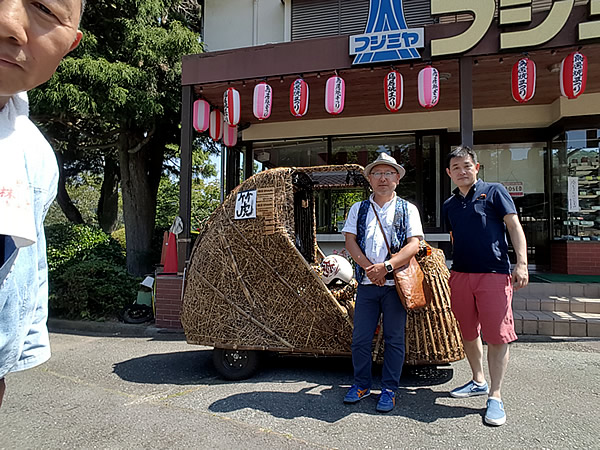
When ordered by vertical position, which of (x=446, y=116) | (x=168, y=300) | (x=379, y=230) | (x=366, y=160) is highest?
(x=446, y=116)

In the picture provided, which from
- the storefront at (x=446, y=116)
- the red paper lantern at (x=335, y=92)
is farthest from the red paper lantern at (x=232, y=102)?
the red paper lantern at (x=335, y=92)

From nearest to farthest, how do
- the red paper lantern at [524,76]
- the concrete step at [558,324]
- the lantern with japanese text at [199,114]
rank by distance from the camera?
the concrete step at [558,324]
the red paper lantern at [524,76]
the lantern with japanese text at [199,114]

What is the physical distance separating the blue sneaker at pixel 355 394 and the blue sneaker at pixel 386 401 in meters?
0.15

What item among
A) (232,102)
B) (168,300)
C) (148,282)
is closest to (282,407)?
(168,300)

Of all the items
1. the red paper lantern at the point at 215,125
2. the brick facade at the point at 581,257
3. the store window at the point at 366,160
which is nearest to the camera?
the brick facade at the point at 581,257

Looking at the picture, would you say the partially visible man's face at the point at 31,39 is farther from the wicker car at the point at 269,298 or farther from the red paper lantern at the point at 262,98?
the red paper lantern at the point at 262,98

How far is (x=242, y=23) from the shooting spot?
962cm

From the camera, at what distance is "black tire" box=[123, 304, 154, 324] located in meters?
6.52

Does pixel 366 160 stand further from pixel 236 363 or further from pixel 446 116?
pixel 236 363

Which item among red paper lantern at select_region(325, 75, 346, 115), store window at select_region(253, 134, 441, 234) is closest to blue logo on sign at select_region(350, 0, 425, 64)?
red paper lantern at select_region(325, 75, 346, 115)

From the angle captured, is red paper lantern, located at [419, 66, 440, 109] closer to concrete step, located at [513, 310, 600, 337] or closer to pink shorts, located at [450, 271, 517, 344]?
concrete step, located at [513, 310, 600, 337]

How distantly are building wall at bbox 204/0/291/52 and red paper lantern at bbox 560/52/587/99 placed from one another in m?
5.72

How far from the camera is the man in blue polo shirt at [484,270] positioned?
303 cm

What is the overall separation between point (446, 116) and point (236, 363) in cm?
702
